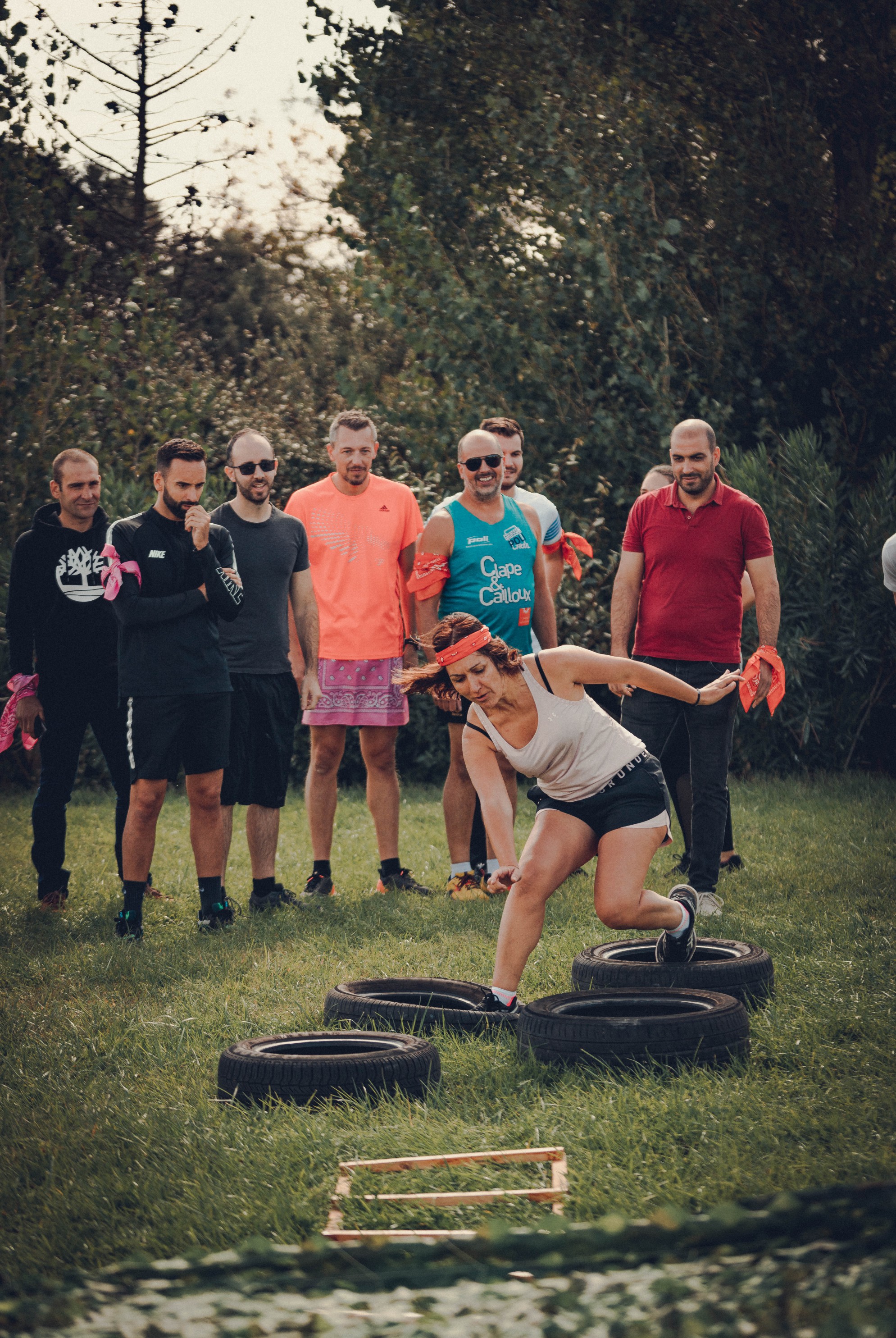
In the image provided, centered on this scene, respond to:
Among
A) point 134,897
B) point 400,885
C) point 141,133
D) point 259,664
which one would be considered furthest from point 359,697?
point 141,133

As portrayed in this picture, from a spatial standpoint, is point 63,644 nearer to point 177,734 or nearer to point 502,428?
point 177,734

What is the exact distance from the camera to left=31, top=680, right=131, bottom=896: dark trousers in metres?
7.24

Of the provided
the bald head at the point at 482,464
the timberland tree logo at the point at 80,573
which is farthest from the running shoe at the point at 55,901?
the bald head at the point at 482,464

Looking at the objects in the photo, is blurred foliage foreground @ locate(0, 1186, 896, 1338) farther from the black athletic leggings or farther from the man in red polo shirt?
the black athletic leggings

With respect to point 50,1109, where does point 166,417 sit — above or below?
above

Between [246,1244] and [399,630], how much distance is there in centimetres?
539

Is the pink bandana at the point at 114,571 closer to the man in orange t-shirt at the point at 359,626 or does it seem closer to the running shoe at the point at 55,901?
the man in orange t-shirt at the point at 359,626

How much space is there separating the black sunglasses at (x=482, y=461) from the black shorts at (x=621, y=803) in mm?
2468

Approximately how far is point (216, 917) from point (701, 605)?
2906 mm

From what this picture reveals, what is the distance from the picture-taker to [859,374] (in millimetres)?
12141

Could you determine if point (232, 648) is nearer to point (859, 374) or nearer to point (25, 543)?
point (25, 543)

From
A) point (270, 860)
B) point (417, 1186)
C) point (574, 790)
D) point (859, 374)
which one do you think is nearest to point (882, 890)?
point (574, 790)

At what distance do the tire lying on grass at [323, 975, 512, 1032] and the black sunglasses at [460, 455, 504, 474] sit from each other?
2.80 m

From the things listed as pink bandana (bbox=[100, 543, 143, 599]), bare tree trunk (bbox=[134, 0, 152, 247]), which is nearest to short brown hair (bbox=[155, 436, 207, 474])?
pink bandana (bbox=[100, 543, 143, 599])
